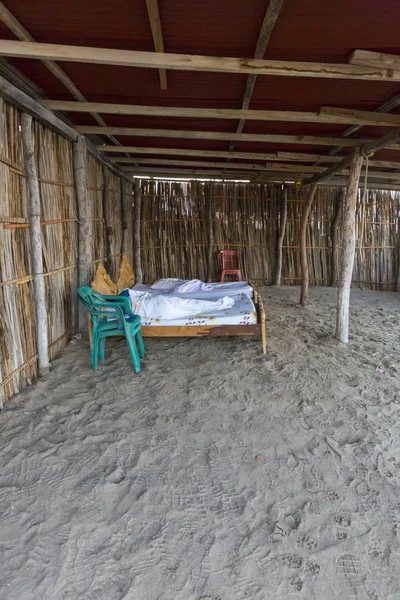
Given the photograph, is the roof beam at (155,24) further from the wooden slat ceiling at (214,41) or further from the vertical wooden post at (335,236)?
the vertical wooden post at (335,236)

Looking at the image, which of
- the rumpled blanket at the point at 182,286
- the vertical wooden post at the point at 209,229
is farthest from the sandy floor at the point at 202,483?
the vertical wooden post at the point at 209,229

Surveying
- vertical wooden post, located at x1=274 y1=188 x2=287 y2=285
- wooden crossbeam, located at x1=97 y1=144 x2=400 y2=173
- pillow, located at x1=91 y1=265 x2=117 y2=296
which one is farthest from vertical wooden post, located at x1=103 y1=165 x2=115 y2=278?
vertical wooden post, located at x1=274 y1=188 x2=287 y2=285

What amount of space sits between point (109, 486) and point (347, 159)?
4.41m

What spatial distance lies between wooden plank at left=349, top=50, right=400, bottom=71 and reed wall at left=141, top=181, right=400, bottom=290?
567 cm

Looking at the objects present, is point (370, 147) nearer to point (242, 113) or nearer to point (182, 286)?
point (242, 113)

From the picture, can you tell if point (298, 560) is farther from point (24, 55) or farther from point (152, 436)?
point (24, 55)

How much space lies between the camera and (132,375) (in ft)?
10.7

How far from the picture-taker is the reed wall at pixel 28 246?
8.87 feet

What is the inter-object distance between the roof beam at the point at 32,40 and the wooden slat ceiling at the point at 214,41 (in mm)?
31

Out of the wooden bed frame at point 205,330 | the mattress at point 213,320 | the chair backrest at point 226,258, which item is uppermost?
the chair backrest at point 226,258

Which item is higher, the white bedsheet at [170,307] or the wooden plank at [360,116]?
the wooden plank at [360,116]

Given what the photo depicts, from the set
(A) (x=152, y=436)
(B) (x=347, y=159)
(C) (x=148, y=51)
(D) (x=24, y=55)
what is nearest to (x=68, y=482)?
(A) (x=152, y=436)

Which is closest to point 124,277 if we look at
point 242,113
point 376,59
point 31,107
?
point 31,107

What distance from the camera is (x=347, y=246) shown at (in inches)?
167
